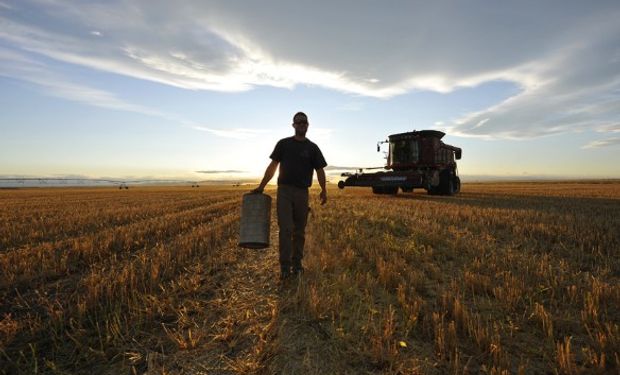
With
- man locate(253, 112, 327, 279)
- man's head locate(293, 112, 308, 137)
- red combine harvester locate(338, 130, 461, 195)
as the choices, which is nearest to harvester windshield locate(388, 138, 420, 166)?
red combine harvester locate(338, 130, 461, 195)

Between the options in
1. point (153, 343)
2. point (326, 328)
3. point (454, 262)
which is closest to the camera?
point (153, 343)

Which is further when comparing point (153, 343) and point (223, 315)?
point (223, 315)

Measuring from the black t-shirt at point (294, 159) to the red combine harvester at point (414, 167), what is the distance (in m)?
16.2

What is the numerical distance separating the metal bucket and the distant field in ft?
1.94

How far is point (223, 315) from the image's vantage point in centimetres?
398

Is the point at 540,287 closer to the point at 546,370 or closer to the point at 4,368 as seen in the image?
the point at 546,370

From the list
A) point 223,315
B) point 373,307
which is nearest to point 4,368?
point 223,315

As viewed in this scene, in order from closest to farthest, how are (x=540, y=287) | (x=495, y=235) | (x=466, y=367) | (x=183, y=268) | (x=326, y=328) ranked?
(x=466, y=367)
(x=326, y=328)
(x=540, y=287)
(x=183, y=268)
(x=495, y=235)

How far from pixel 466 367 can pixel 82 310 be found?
3853 mm


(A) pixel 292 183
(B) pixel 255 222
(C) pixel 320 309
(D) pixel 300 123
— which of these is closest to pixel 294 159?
(A) pixel 292 183

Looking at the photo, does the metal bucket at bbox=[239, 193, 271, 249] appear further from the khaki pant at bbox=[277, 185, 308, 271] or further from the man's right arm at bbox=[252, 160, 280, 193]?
the khaki pant at bbox=[277, 185, 308, 271]

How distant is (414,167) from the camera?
22.0m

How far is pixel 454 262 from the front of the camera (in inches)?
248

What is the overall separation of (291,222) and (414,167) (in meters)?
18.0
